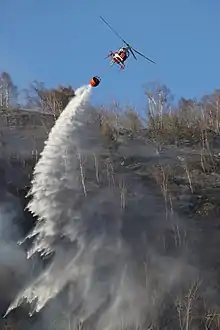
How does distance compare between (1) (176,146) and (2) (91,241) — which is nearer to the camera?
(2) (91,241)

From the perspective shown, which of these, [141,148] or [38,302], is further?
[141,148]

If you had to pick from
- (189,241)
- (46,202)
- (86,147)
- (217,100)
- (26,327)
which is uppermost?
(217,100)

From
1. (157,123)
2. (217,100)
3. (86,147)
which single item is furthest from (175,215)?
(217,100)

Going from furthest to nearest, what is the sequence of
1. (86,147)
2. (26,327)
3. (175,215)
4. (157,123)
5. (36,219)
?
1. (157,123)
2. (86,147)
3. (175,215)
4. (36,219)
5. (26,327)

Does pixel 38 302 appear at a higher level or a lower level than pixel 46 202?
lower

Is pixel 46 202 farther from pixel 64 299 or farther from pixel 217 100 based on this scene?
pixel 217 100

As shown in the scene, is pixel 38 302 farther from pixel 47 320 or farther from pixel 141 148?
pixel 141 148

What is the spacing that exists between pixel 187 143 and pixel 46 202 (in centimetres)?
2025

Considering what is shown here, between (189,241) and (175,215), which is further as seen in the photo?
(175,215)

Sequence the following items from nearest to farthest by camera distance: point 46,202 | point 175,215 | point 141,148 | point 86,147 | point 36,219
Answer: point 46,202, point 36,219, point 175,215, point 86,147, point 141,148

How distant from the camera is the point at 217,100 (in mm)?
60688

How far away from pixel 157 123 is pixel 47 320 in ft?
87.7

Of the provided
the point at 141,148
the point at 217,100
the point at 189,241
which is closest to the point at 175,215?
the point at 189,241

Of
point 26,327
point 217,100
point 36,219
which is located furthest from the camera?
point 217,100
